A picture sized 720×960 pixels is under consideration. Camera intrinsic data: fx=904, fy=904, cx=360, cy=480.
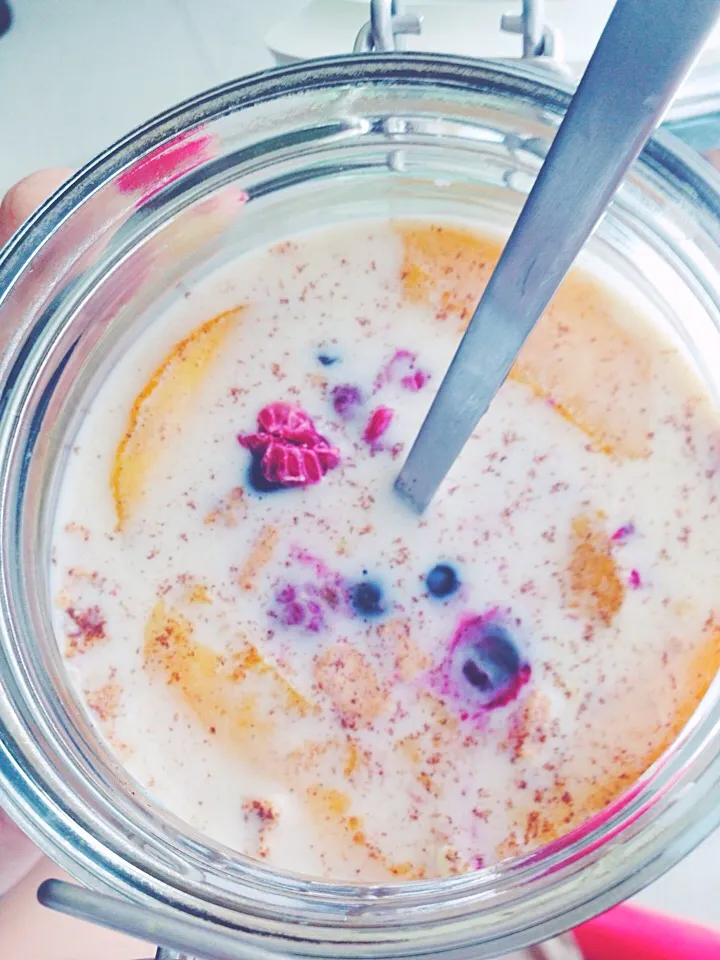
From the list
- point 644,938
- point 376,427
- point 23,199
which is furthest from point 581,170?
point 644,938

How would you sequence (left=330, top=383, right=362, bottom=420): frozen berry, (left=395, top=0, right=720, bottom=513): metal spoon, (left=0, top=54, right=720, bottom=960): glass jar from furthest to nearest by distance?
(left=330, top=383, right=362, bottom=420): frozen berry → (left=0, top=54, right=720, bottom=960): glass jar → (left=395, top=0, right=720, bottom=513): metal spoon

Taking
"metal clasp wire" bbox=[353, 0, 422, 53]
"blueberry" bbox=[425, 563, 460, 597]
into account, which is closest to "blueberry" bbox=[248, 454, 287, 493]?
"blueberry" bbox=[425, 563, 460, 597]

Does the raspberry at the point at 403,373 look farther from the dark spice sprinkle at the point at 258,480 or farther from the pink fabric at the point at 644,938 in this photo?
the pink fabric at the point at 644,938

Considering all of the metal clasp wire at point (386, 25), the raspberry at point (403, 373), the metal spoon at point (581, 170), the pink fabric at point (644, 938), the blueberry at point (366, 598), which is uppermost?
the metal clasp wire at point (386, 25)

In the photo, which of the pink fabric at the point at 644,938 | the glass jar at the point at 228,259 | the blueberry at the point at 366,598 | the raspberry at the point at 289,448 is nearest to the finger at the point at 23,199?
the glass jar at the point at 228,259

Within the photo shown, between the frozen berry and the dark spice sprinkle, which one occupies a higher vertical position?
the frozen berry

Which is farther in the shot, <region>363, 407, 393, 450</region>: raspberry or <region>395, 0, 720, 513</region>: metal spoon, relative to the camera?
<region>363, 407, 393, 450</region>: raspberry

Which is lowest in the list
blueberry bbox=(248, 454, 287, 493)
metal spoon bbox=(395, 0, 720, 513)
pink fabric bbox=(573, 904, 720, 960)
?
metal spoon bbox=(395, 0, 720, 513)

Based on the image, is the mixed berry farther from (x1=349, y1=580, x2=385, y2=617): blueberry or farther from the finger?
the finger
